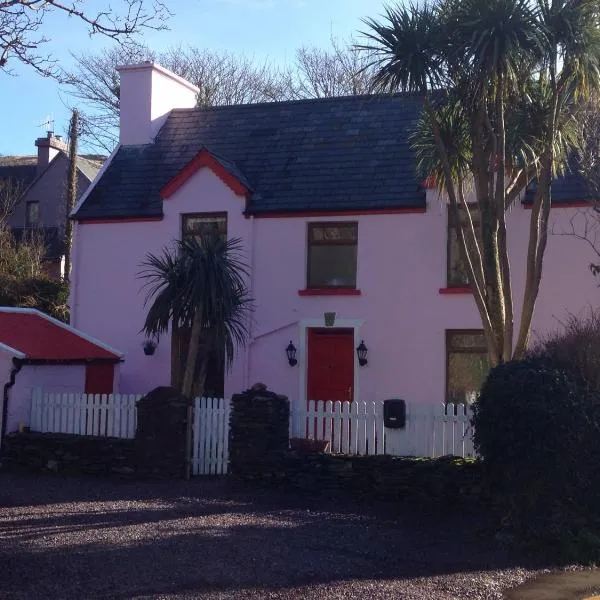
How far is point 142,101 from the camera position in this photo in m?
20.3

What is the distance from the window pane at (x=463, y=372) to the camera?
16.0 m

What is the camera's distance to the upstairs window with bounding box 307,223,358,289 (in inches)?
675

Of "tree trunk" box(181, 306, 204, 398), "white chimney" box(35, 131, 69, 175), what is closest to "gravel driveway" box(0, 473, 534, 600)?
"tree trunk" box(181, 306, 204, 398)

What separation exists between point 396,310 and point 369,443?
14.8 ft

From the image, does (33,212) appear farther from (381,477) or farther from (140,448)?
(381,477)

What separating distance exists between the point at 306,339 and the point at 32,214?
24699mm

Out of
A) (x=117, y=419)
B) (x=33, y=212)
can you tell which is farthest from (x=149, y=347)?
(x=33, y=212)

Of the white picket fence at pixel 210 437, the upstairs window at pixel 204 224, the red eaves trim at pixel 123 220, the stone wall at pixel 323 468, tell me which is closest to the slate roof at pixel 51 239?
the red eaves trim at pixel 123 220

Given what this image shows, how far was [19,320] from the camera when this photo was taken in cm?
1684

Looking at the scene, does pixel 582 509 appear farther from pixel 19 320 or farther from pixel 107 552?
pixel 19 320

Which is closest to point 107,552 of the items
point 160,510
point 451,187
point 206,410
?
point 160,510

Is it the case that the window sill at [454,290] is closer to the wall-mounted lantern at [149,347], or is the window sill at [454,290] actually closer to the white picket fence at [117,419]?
the white picket fence at [117,419]

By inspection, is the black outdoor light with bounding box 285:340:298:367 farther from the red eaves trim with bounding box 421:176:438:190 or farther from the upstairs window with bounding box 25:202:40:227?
the upstairs window with bounding box 25:202:40:227

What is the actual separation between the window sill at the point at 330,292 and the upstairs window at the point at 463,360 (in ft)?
5.93
